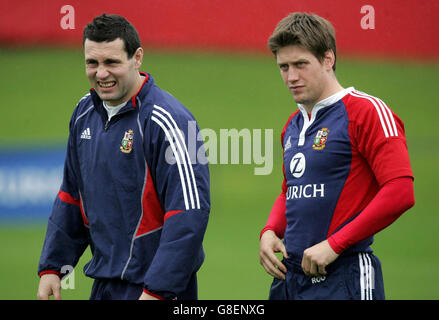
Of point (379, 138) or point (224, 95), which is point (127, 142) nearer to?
point (379, 138)

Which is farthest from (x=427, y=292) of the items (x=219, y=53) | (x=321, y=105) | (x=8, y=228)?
(x=219, y=53)

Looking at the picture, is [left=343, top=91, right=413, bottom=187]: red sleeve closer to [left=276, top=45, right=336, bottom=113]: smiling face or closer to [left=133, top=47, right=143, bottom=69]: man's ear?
[left=276, top=45, right=336, bottom=113]: smiling face

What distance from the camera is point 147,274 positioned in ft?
7.90

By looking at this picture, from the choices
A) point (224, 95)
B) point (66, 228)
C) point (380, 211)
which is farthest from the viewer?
point (224, 95)

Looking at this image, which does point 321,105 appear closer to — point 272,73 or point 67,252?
point 67,252

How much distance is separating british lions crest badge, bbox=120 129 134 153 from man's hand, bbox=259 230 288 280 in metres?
0.64

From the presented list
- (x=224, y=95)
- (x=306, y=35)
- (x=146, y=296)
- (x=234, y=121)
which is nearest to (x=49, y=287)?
(x=146, y=296)

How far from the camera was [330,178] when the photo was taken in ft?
7.88

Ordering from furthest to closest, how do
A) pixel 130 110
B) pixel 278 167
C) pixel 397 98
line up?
pixel 397 98 → pixel 278 167 → pixel 130 110

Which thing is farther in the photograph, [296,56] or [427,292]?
[427,292]

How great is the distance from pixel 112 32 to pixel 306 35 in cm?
75

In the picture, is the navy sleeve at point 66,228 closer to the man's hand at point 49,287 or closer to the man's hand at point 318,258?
the man's hand at point 49,287

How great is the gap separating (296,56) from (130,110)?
68 centimetres

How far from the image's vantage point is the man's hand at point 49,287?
2.74 metres
